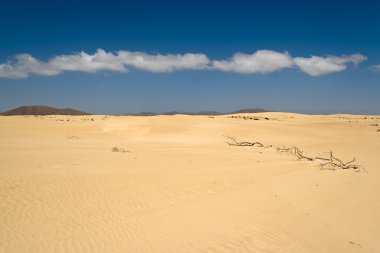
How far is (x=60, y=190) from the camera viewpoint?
7.61m

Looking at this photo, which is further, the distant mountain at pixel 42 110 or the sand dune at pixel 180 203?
the distant mountain at pixel 42 110

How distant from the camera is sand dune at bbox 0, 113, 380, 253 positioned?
5445mm

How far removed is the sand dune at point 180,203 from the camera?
5.45 meters

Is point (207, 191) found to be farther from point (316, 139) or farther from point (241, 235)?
point (316, 139)

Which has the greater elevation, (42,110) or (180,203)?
(42,110)

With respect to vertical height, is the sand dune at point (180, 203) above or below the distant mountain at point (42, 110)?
below

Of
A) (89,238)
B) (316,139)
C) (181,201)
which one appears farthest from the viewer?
(316,139)

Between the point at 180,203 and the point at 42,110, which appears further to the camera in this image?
the point at 42,110

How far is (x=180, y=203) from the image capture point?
23.8 ft

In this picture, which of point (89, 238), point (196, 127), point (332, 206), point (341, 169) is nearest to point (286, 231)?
point (332, 206)

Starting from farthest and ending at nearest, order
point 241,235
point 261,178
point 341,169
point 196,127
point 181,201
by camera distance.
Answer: point 196,127 < point 341,169 < point 261,178 < point 181,201 < point 241,235

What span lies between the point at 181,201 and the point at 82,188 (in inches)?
88.7

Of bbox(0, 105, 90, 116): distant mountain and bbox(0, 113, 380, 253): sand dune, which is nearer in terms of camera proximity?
bbox(0, 113, 380, 253): sand dune

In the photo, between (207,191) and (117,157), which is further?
(117,157)
